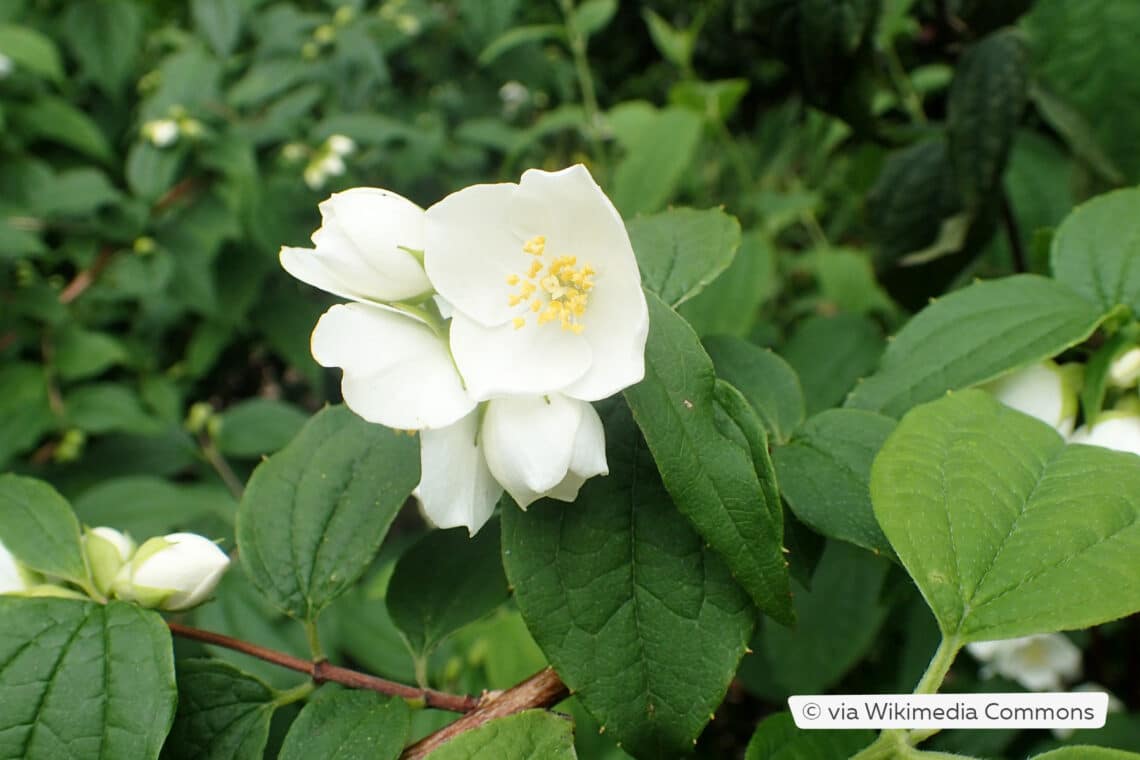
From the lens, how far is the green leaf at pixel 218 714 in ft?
2.12

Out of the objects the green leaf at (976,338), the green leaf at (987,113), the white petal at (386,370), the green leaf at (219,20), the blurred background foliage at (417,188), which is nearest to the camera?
the white petal at (386,370)

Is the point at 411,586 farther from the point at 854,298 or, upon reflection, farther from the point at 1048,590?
the point at 854,298

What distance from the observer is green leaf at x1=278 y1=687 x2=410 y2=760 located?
0.61 m

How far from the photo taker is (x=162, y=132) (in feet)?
6.04

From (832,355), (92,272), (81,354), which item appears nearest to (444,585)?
(832,355)

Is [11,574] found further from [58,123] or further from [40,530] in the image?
[58,123]

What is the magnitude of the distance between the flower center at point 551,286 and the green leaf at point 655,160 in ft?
3.41

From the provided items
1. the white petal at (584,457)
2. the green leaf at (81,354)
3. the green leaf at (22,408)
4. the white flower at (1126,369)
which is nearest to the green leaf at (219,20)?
the green leaf at (81,354)

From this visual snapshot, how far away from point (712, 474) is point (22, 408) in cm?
163

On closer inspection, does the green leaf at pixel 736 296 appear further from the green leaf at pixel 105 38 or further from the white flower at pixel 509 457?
the green leaf at pixel 105 38

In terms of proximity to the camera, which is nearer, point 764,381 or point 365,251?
point 365,251

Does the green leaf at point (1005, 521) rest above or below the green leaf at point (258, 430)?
above

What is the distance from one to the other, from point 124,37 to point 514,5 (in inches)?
36.1

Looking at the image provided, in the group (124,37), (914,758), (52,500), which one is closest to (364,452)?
(52,500)
